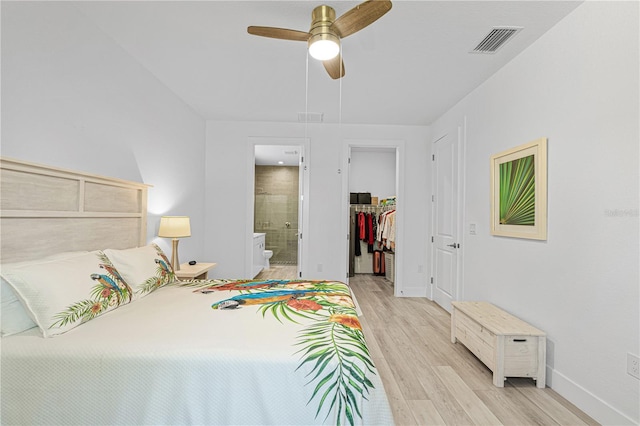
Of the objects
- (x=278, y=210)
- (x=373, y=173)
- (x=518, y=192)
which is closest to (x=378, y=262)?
(x=373, y=173)

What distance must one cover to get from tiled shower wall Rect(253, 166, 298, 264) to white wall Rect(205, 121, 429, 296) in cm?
289


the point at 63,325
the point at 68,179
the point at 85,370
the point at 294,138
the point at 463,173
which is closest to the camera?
the point at 85,370

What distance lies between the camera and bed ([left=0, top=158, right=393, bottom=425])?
126 centimetres

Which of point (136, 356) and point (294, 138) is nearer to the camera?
point (136, 356)

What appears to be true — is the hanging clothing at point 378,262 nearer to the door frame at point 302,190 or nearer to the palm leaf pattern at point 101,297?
the door frame at point 302,190

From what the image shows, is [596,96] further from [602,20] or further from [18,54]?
[18,54]

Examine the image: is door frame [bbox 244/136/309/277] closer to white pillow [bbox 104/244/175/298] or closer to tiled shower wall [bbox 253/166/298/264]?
white pillow [bbox 104/244/175/298]

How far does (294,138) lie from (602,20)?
3461 millimetres

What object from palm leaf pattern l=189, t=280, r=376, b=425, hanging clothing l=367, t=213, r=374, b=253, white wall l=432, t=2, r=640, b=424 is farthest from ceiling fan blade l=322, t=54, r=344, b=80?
hanging clothing l=367, t=213, r=374, b=253

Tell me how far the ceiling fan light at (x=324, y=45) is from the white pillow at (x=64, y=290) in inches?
70.4

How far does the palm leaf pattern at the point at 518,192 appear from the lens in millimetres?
2457

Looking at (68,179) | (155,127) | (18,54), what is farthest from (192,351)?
(155,127)

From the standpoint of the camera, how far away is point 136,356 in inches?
51.9

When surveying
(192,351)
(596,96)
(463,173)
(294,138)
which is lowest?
(192,351)
